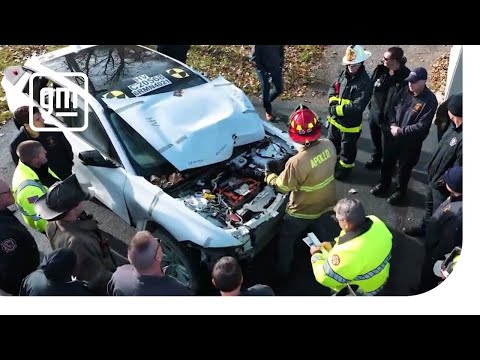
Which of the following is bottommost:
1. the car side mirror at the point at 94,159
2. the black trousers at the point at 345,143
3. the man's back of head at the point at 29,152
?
the black trousers at the point at 345,143

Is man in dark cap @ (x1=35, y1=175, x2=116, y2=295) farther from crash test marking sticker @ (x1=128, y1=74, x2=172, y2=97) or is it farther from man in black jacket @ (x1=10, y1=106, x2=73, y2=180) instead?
crash test marking sticker @ (x1=128, y1=74, x2=172, y2=97)

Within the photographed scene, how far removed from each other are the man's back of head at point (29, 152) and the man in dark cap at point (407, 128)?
346 cm

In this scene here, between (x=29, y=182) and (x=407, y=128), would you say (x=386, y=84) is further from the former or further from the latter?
(x=29, y=182)

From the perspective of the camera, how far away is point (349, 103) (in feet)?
18.5

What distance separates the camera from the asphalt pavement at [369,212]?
200 inches

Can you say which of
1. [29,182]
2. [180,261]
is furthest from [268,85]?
[29,182]

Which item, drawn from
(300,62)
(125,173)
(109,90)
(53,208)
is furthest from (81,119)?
(300,62)

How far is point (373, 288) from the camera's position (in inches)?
154

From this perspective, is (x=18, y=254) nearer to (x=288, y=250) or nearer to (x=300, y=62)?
(x=288, y=250)

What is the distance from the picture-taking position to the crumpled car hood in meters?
4.94

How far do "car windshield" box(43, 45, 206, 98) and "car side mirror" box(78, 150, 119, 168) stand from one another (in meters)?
0.66

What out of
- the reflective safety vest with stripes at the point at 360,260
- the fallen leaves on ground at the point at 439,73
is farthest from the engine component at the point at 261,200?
the fallen leaves on ground at the point at 439,73

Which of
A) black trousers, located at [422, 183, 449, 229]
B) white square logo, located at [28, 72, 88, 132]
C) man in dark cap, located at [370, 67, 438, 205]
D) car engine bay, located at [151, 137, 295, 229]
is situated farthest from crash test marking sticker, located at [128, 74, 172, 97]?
black trousers, located at [422, 183, 449, 229]

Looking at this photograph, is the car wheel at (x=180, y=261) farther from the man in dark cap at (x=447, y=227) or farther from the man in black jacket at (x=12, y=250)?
the man in dark cap at (x=447, y=227)
